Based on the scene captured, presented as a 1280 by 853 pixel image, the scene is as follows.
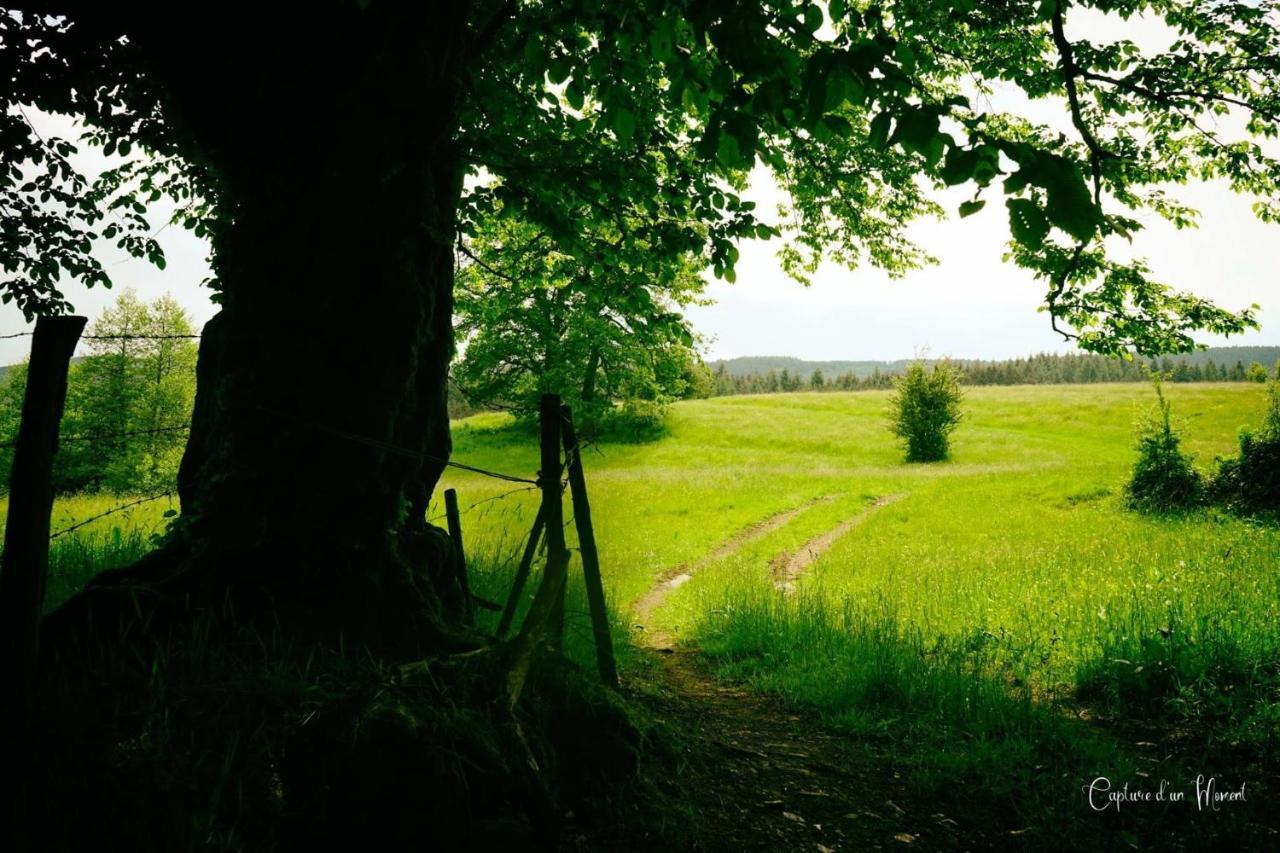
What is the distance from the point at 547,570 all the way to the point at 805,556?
12.9 m

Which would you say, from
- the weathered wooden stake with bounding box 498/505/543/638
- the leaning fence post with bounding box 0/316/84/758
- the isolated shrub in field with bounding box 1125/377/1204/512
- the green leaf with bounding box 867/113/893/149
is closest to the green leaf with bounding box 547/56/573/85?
the green leaf with bounding box 867/113/893/149

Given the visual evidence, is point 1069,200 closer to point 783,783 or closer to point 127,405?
point 783,783

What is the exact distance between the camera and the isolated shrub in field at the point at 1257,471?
17.4 m

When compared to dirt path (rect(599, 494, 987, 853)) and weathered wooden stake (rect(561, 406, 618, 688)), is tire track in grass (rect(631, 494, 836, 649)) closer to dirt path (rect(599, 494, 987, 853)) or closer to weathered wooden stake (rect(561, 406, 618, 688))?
dirt path (rect(599, 494, 987, 853))

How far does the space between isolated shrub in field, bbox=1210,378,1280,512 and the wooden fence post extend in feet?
70.9

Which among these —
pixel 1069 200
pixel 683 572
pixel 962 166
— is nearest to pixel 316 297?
pixel 962 166

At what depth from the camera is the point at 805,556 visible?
1625cm

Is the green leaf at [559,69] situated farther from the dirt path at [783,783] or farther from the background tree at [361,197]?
the dirt path at [783,783]

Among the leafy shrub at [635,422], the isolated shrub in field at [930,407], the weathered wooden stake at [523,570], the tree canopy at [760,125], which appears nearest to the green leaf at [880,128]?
the tree canopy at [760,125]

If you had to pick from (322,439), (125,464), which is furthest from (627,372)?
(322,439)

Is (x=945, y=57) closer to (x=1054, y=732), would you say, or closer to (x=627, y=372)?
(x=1054, y=732)

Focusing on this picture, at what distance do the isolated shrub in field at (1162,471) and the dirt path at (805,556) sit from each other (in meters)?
A: 8.35

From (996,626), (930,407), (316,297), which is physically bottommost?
(996,626)

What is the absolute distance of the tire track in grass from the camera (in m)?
9.23
